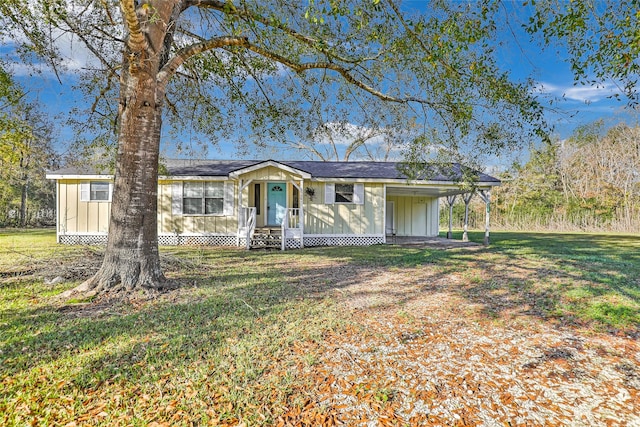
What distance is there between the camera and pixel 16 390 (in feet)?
7.77

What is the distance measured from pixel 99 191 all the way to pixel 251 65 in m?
9.19

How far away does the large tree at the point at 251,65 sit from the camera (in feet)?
16.0

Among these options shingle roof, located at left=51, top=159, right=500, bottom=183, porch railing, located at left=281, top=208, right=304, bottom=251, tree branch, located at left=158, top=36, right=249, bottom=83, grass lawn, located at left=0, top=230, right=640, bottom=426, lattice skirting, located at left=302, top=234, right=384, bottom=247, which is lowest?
grass lawn, located at left=0, top=230, right=640, bottom=426

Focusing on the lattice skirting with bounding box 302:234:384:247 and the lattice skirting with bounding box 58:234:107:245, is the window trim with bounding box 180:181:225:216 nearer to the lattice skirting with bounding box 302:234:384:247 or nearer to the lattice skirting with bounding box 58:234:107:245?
the lattice skirting with bounding box 58:234:107:245

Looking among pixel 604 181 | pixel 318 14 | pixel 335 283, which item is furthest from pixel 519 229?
pixel 318 14

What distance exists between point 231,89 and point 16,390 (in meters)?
7.37

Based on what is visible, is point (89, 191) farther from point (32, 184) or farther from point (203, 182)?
point (32, 184)

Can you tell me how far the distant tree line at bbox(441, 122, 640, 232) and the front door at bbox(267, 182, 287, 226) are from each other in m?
16.7

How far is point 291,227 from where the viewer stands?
12.3m

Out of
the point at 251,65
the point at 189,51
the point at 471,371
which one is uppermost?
the point at 251,65

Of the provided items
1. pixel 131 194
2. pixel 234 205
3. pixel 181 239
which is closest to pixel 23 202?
pixel 181 239

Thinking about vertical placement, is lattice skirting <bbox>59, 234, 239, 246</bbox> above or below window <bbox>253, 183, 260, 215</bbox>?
below

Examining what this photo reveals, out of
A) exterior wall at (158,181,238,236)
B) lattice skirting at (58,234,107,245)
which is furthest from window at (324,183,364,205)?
lattice skirting at (58,234,107,245)

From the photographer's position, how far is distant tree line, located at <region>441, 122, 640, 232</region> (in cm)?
2244
